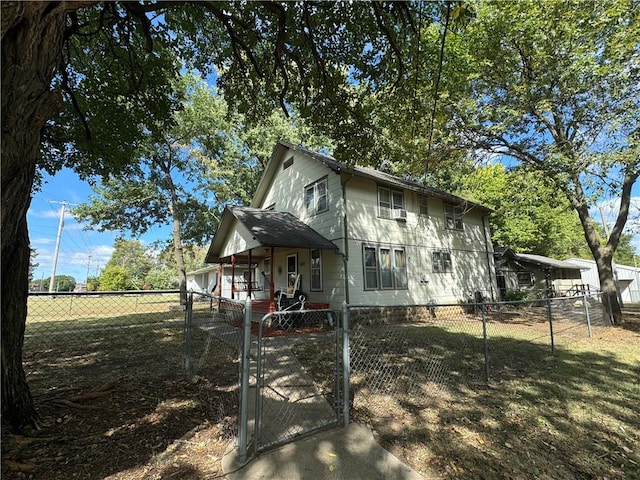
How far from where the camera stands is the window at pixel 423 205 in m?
13.8

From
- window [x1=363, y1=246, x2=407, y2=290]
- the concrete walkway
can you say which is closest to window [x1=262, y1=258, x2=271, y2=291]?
window [x1=363, y1=246, x2=407, y2=290]

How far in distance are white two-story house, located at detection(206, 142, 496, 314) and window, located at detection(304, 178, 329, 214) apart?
41 millimetres

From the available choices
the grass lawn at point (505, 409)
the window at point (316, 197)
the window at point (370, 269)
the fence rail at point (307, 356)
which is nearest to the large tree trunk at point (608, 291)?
the fence rail at point (307, 356)

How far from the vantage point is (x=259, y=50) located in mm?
6824

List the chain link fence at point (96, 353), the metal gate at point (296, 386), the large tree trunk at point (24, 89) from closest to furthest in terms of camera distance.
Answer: the large tree trunk at point (24, 89)
the metal gate at point (296, 386)
the chain link fence at point (96, 353)

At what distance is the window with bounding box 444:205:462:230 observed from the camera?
588 inches

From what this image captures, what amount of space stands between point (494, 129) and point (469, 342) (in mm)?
6485

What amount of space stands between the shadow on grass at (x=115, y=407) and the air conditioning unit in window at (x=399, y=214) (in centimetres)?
877

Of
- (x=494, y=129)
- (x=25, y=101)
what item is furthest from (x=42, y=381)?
(x=494, y=129)

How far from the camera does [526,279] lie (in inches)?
898

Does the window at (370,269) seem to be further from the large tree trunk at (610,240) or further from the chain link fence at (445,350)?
the large tree trunk at (610,240)

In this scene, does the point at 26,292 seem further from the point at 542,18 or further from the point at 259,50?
→ the point at 542,18

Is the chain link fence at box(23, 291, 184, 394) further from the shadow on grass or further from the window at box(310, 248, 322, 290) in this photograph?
the window at box(310, 248, 322, 290)

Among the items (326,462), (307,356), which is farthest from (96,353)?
(326,462)
